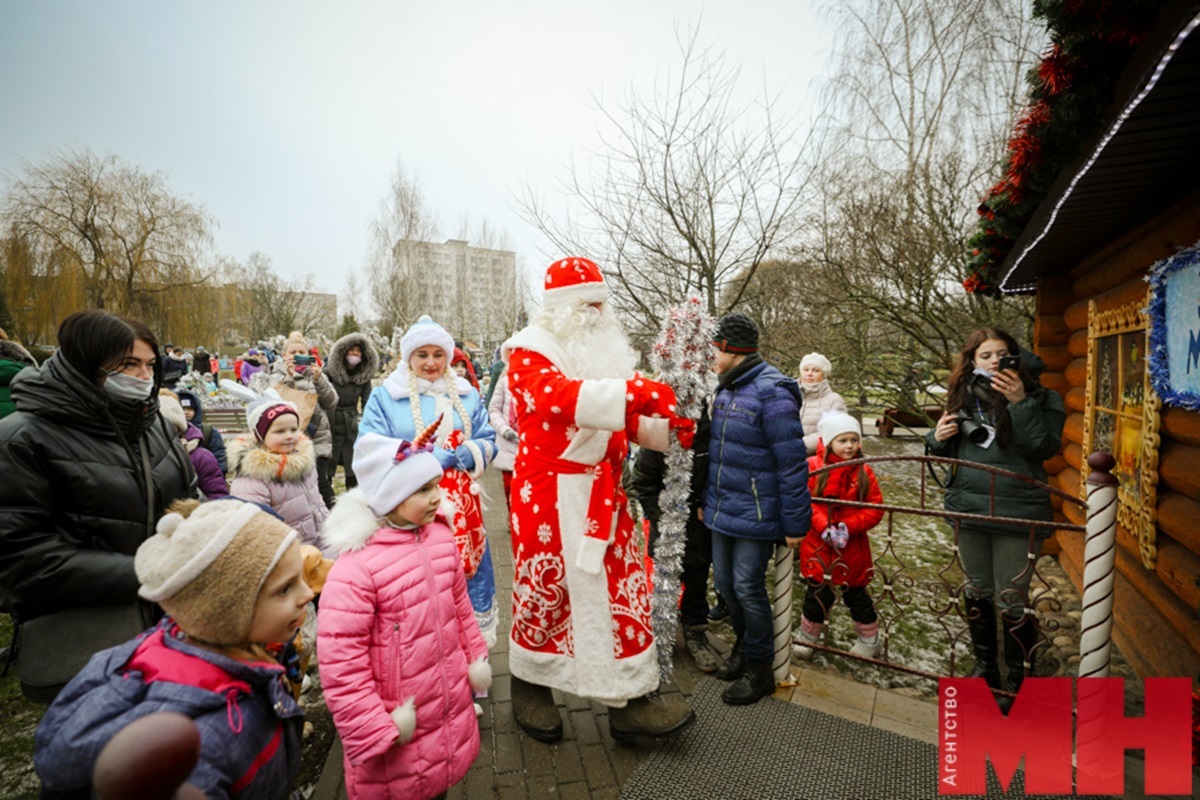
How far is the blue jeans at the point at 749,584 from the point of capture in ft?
10.3

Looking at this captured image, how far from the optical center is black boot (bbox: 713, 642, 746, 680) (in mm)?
3396

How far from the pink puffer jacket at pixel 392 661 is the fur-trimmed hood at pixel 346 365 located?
185 inches

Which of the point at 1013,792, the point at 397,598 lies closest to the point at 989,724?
the point at 1013,792

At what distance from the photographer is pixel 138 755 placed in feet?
2.43

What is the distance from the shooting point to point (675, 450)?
305cm

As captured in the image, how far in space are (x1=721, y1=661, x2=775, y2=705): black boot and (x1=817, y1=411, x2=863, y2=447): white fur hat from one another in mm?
1690

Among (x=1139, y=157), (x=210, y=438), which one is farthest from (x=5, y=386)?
(x=1139, y=157)

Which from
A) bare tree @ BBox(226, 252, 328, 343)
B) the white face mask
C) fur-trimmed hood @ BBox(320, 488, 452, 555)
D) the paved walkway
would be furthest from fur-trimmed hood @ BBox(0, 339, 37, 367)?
bare tree @ BBox(226, 252, 328, 343)

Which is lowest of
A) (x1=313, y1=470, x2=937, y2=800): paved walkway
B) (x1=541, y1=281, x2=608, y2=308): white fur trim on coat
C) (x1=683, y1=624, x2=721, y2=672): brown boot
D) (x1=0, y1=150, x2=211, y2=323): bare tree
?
(x1=313, y1=470, x2=937, y2=800): paved walkway

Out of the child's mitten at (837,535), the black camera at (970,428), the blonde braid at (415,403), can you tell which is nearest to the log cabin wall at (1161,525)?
the black camera at (970,428)

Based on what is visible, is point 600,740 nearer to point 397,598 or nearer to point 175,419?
point 397,598

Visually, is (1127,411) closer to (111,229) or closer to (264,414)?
(264,414)

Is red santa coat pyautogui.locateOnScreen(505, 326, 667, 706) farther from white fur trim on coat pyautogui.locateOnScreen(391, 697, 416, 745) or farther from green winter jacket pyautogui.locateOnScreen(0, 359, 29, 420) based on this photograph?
green winter jacket pyautogui.locateOnScreen(0, 359, 29, 420)

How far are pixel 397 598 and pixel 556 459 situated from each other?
93cm
